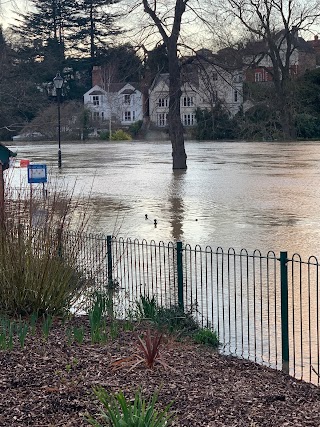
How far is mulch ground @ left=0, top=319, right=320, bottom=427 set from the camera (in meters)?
5.37

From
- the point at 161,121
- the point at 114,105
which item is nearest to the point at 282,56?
the point at 161,121

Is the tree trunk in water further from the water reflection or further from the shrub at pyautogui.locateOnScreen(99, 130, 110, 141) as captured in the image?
the shrub at pyautogui.locateOnScreen(99, 130, 110, 141)

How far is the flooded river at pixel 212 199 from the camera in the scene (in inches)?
697

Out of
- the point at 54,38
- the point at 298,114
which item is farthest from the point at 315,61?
the point at 54,38

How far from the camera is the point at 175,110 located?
40.8 metres

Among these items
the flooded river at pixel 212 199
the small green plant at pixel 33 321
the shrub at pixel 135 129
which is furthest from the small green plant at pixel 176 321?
the shrub at pixel 135 129

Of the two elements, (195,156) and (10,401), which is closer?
(10,401)

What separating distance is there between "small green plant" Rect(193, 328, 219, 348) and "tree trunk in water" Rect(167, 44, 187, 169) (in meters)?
31.6

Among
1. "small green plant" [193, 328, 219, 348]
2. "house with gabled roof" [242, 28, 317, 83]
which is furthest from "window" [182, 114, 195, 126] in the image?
"small green plant" [193, 328, 219, 348]

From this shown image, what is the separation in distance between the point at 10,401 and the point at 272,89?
63.0 m

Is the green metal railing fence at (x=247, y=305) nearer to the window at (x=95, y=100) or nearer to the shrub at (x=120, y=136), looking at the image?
the shrub at (x=120, y=136)

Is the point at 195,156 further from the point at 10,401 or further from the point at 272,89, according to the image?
the point at 10,401

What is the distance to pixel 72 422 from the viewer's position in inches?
205

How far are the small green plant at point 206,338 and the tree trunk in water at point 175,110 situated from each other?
3164cm
